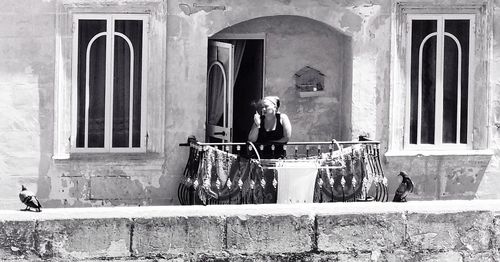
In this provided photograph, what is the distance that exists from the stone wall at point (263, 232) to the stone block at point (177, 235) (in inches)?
0.4

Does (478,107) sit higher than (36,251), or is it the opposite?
(478,107)

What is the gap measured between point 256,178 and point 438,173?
119 inches

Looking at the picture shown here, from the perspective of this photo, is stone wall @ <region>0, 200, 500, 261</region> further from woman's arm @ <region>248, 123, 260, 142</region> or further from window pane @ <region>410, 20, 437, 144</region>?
window pane @ <region>410, 20, 437, 144</region>

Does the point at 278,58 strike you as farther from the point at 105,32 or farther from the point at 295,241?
the point at 295,241

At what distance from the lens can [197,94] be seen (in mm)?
20141

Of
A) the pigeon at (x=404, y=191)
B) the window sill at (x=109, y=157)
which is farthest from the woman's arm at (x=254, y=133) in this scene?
the pigeon at (x=404, y=191)

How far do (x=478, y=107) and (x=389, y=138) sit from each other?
1392 mm

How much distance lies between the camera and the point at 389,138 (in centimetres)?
2052

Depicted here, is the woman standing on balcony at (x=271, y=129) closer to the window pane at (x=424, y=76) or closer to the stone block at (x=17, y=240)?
the window pane at (x=424, y=76)

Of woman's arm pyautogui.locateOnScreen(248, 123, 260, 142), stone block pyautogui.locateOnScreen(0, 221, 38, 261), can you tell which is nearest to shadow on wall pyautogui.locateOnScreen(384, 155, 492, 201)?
woman's arm pyautogui.locateOnScreen(248, 123, 260, 142)

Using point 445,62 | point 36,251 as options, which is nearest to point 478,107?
point 445,62

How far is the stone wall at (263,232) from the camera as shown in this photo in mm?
15195

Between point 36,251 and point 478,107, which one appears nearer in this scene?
point 36,251

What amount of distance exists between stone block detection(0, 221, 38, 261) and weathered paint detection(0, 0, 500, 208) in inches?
189
